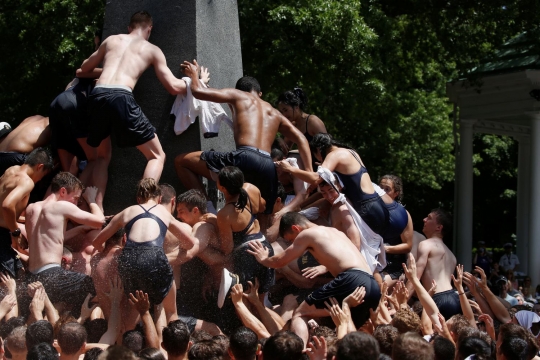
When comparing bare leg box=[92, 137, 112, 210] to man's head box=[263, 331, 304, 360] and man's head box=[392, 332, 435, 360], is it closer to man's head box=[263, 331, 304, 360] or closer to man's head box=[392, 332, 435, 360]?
man's head box=[263, 331, 304, 360]

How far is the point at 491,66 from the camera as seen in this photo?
65.4 feet

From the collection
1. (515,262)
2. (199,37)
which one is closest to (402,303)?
(199,37)

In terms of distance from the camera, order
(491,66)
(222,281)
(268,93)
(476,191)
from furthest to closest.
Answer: (476,191)
(491,66)
(268,93)
(222,281)

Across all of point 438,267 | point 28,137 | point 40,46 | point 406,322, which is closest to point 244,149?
point 28,137

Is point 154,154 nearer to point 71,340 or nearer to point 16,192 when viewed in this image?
point 16,192

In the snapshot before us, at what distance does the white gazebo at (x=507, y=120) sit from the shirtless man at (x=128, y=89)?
1082 cm

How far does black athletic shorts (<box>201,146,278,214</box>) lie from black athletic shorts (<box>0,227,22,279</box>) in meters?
2.04

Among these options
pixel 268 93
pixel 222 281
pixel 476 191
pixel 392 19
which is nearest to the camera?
pixel 222 281

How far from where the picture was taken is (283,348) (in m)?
5.33

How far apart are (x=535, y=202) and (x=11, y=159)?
44.3 ft

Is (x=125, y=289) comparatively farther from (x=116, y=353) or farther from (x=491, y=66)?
(x=491, y=66)

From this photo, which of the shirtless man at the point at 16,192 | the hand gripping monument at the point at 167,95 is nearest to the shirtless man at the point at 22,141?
the shirtless man at the point at 16,192

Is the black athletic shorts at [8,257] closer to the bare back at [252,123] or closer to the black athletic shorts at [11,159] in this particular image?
the black athletic shorts at [11,159]

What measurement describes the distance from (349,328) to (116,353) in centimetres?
239
